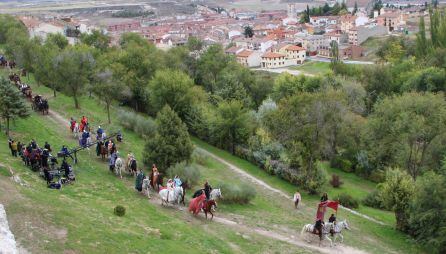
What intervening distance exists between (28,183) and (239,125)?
27.1 m

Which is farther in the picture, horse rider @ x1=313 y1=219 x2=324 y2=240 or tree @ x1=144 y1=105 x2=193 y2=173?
tree @ x1=144 y1=105 x2=193 y2=173

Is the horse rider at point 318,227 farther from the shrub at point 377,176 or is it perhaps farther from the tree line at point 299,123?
the shrub at point 377,176

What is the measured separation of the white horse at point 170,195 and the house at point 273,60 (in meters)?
110

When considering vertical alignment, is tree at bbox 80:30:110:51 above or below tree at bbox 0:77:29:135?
below

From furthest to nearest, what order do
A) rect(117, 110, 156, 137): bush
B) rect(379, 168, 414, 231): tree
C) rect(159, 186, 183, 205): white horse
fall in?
rect(117, 110, 156, 137): bush
rect(379, 168, 414, 231): tree
rect(159, 186, 183, 205): white horse

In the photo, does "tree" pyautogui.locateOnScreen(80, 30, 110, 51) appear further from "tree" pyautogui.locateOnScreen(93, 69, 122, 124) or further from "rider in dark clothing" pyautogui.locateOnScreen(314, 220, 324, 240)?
"rider in dark clothing" pyautogui.locateOnScreen(314, 220, 324, 240)

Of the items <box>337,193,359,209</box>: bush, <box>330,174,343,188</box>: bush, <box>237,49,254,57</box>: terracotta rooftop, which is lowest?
<box>237,49,254,57</box>: terracotta rooftop

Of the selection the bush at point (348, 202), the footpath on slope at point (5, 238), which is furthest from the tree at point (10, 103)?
the bush at point (348, 202)

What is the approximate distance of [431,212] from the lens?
2700 centimetres

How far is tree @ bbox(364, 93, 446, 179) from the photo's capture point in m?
40.3

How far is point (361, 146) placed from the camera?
49812 mm

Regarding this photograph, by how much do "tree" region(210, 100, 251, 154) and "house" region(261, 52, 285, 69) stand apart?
85.5 meters

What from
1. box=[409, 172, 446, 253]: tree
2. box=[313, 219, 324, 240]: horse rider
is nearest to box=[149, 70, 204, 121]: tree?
box=[409, 172, 446, 253]: tree

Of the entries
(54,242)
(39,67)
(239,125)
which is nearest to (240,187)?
(54,242)
